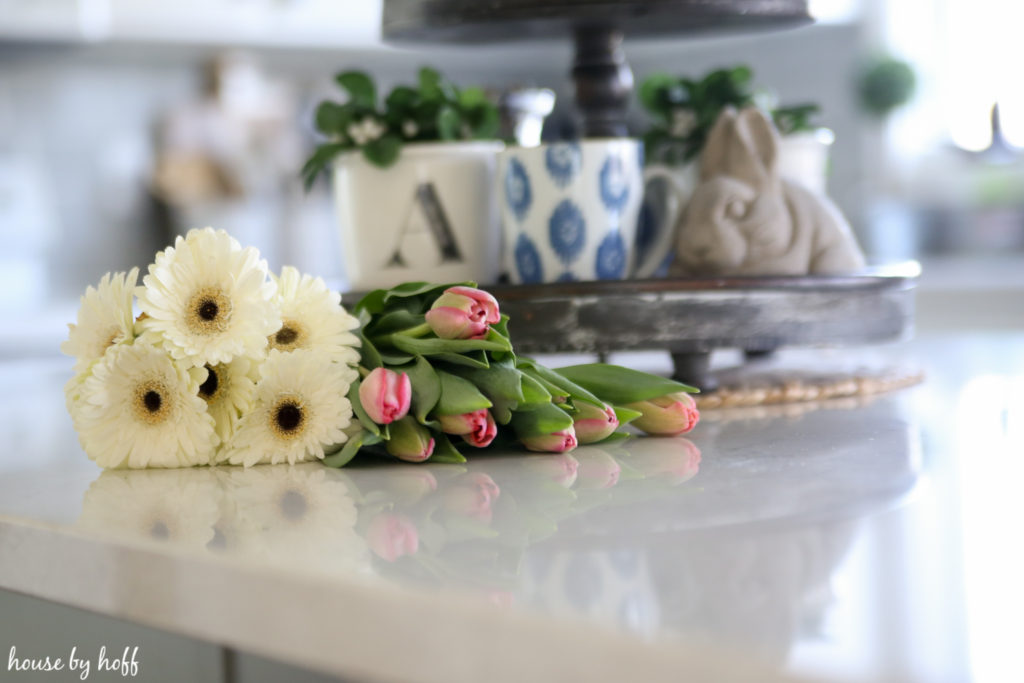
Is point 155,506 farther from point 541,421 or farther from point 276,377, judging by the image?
point 541,421

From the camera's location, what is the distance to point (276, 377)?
608mm

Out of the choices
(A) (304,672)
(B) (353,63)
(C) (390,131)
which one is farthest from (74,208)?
(A) (304,672)

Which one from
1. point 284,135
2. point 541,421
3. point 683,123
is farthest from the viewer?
point 284,135

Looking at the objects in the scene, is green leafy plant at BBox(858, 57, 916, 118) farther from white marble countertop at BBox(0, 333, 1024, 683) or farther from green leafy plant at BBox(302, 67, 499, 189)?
white marble countertop at BBox(0, 333, 1024, 683)

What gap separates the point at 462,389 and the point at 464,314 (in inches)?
1.6

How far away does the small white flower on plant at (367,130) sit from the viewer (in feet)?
3.04

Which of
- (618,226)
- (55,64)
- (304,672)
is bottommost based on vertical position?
(304,672)

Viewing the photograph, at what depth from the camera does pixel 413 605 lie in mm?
359

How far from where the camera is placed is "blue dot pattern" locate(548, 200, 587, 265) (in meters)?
0.87

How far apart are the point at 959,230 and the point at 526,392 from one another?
103 inches

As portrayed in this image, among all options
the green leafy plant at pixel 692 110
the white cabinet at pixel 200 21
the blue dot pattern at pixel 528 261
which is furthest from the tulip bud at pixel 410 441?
the white cabinet at pixel 200 21

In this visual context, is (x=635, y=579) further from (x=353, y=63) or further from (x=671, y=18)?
(x=353, y=63)

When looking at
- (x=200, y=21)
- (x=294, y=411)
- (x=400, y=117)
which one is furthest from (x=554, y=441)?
(x=200, y=21)

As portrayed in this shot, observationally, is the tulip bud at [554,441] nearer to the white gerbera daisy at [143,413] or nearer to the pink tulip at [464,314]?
the pink tulip at [464,314]
